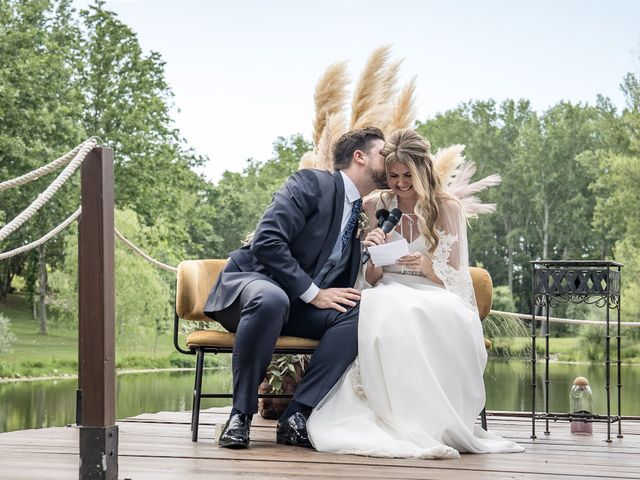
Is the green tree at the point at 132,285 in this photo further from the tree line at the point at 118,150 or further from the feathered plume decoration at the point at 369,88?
the feathered plume decoration at the point at 369,88

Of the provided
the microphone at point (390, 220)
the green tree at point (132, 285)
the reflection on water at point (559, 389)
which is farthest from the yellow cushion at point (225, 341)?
the green tree at point (132, 285)

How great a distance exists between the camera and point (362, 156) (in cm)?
392

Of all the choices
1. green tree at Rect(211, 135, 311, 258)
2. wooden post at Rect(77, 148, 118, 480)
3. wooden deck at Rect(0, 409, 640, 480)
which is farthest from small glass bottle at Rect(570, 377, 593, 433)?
green tree at Rect(211, 135, 311, 258)

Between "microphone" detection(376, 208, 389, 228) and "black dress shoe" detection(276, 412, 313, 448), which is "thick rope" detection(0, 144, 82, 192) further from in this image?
"microphone" detection(376, 208, 389, 228)

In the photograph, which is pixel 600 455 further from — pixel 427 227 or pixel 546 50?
pixel 546 50

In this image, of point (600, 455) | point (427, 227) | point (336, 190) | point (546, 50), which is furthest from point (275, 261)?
point (546, 50)

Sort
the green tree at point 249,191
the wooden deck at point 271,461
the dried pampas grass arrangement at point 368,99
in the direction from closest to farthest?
the wooden deck at point 271,461 → the dried pampas grass arrangement at point 368,99 → the green tree at point 249,191

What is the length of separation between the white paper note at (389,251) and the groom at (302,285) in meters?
0.13

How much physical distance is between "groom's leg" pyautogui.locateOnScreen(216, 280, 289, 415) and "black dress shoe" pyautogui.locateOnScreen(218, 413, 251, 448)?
0.11ft

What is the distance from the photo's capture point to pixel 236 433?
3.35 m

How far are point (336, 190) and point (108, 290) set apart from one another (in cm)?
136

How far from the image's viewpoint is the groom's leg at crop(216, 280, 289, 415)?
339cm

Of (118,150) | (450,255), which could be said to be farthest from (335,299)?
(118,150)

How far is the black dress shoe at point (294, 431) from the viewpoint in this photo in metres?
3.46
